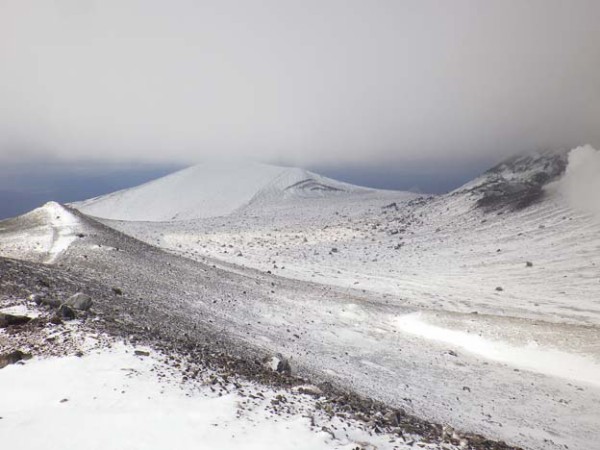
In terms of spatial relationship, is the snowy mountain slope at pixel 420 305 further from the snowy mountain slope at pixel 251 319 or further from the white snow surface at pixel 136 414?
the white snow surface at pixel 136 414

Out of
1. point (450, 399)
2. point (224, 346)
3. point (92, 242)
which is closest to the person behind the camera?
point (224, 346)

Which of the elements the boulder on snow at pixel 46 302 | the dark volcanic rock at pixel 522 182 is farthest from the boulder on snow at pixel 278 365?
the dark volcanic rock at pixel 522 182

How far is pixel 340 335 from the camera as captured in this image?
2677 cm

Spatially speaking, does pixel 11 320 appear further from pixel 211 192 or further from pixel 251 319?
pixel 211 192

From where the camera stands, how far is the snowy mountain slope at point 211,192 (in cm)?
11488

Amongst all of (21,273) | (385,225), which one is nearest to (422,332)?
(21,273)

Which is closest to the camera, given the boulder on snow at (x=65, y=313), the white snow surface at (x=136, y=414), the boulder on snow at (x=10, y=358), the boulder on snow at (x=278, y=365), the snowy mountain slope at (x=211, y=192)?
the white snow surface at (x=136, y=414)

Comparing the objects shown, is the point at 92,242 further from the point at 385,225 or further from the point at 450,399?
the point at 385,225

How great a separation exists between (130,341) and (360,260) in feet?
149

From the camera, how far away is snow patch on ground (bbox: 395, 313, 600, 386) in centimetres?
2333

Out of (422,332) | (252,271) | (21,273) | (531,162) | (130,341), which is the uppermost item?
(531,162)

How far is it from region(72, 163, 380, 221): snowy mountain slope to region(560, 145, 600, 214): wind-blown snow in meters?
59.5

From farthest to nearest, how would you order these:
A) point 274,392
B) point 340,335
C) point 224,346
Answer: point 340,335 → point 224,346 → point 274,392

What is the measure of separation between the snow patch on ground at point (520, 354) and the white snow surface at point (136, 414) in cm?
1837
